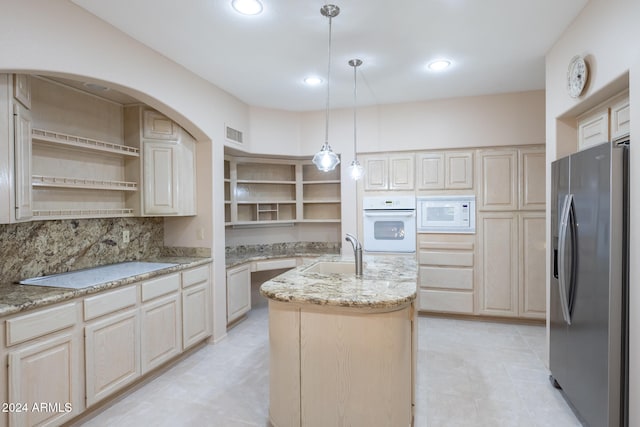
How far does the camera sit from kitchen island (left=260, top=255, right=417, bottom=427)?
1821 millimetres

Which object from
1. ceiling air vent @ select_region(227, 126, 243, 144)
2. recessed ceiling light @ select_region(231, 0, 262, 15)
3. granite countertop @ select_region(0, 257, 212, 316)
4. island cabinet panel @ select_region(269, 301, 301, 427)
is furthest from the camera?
ceiling air vent @ select_region(227, 126, 243, 144)

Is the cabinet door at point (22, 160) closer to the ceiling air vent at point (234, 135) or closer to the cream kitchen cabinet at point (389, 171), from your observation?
the ceiling air vent at point (234, 135)

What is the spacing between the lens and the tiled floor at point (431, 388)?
2246 mm

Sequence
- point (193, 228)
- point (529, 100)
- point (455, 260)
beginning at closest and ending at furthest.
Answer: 1. point (193, 228)
2. point (529, 100)
3. point (455, 260)

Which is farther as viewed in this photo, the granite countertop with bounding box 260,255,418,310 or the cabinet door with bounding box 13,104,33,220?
the cabinet door with bounding box 13,104,33,220

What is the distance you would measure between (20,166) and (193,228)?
1.69 meters

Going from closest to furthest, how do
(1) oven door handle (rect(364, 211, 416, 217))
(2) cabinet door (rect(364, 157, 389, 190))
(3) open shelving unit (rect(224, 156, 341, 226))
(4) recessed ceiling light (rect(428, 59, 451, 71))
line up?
1. (4) recessed ceiling light (rect(428, 59, 451, 71))
2. (1) oven door handle (rect(364, 211, 416, 217))
3. (2) cabinet door (rect(364, 157, 389, 190))
4. (3) open shelving unit (rect(224, 156, 341, 226))

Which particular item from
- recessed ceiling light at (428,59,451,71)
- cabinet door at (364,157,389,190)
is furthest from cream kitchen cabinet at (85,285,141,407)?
recessed ceiling light at (428,59,451,71)

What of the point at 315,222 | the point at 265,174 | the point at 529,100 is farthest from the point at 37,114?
the point at 529,100

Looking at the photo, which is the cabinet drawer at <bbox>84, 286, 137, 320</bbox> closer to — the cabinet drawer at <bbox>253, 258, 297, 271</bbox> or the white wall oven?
the cabinet drawer at <bbox>253, 258, 297, 271</bbox>

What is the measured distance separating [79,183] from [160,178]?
2.23 ft

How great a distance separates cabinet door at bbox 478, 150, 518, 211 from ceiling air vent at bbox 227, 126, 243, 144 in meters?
2.89

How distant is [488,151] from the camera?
13.1ft

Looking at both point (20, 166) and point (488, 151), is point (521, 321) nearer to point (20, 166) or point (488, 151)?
point (488, 151)
